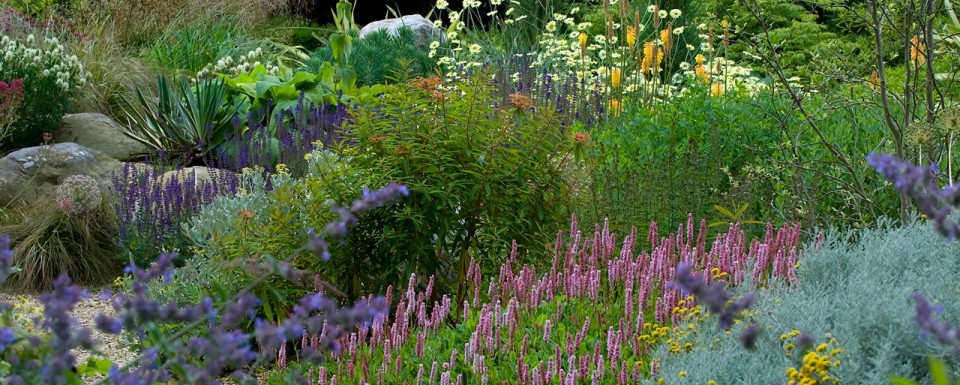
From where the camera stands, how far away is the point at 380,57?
1078cm

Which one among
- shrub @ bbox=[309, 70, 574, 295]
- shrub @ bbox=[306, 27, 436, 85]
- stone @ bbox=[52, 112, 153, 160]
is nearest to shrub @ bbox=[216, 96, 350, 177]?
stone @ bbox=[52, 112, 153, 160]

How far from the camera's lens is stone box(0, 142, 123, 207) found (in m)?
6.61

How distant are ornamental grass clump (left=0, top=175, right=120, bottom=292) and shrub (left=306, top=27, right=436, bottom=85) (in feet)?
13.5

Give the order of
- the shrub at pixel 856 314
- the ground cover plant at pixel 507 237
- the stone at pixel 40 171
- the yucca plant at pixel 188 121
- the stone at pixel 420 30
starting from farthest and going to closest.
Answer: the stone at pixel 420 30 < the yucca plant at pixel 188 121 < the stone at pixel 40 171 < the shrub at pixel 856 314 < the ground cover plant at pixel 507 237

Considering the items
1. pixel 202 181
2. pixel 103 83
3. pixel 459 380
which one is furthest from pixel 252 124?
pixel 459 380

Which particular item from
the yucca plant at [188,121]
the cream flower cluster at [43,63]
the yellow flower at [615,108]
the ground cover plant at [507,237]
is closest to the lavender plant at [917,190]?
the ground cover plant at [507,237]

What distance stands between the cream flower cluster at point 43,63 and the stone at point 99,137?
31cm

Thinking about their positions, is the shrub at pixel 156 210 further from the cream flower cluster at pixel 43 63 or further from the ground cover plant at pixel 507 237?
the cream flower cluster at pixel 43 63

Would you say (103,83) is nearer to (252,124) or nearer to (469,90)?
(252,124)

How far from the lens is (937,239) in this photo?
3016 millimetres

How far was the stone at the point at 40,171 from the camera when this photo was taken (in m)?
6.61

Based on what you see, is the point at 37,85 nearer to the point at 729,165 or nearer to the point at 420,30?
the point at 729,165

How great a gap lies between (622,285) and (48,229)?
360 centimetres

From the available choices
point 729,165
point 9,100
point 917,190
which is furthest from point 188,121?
point 917,190
